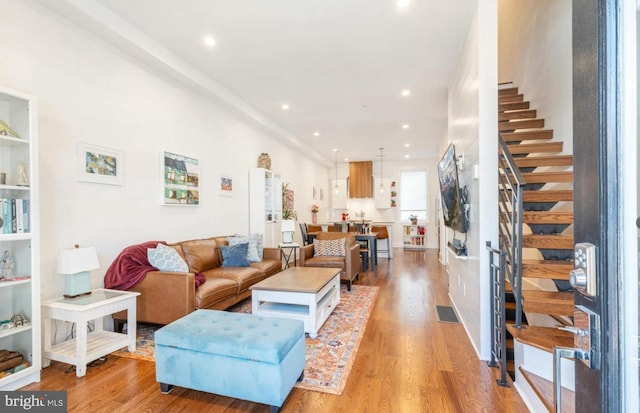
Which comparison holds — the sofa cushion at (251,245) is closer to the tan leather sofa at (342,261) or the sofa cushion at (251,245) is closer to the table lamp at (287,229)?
the tan leather sofa at (342,261)

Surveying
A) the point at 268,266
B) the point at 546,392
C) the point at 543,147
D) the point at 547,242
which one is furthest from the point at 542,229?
the point at 268,266

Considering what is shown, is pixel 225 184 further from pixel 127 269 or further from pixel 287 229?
pixel 127 269

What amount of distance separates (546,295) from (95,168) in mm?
4204

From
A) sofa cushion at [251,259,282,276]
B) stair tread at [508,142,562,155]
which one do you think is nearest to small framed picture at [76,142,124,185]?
sofa cushion at [251,259,282,276]

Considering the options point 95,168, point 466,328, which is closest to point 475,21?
point 466,328

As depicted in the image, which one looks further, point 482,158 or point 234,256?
point 234,256

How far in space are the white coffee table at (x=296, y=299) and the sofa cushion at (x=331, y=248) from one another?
4.21 ft

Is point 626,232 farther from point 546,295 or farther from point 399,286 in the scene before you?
point 399,286

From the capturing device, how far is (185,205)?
13.4 ft

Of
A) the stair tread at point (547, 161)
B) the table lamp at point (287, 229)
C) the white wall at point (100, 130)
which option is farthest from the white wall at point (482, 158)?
the white wall at point (100, 130)

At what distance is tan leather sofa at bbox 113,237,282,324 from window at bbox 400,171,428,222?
23.7ft

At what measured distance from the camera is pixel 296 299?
9.92 ft

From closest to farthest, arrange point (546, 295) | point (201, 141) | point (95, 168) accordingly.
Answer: point (546, 295) → point (95, 168) → point (201, 141)

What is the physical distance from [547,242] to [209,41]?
3941 mm
